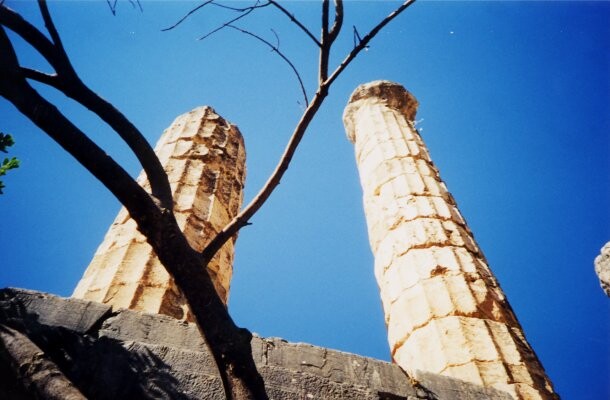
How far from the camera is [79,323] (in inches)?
Answer: 102

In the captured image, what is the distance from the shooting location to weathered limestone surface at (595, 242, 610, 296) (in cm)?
548

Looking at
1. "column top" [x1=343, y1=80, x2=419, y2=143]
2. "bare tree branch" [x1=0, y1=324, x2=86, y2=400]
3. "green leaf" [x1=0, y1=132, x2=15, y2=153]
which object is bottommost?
"bare tree branch" [x1=0, y1=324, x2=86, y2=400]

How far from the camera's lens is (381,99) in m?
9.69

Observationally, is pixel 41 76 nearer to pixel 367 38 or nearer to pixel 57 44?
pixel 57 44

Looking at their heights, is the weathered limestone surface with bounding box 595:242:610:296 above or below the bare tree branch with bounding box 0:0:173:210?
above

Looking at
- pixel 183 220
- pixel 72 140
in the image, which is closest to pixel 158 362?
pixel 72 140

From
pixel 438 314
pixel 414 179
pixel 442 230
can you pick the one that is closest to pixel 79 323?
pixel 438 314

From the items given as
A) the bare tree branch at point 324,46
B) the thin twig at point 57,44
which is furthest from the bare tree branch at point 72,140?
the bare tree branch at point 324,46

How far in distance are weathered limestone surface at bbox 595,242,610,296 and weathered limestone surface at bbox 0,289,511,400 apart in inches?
130

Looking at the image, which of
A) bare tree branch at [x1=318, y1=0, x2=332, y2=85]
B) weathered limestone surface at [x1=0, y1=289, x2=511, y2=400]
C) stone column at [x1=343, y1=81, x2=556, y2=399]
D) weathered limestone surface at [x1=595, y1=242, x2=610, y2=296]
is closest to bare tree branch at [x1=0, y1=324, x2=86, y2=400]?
weathered limestone surface at [x1=0, y1=289, x2=511, y2=400]

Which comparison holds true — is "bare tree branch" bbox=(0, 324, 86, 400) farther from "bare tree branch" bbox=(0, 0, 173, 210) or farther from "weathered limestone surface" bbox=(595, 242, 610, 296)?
"weathered limestone surface" bbox=(595, 242, 610, 296)

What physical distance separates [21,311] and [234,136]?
→ 5245 mm

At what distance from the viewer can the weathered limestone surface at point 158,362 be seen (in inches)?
91.1

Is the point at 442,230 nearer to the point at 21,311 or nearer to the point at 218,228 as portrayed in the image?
the point at 218,228
